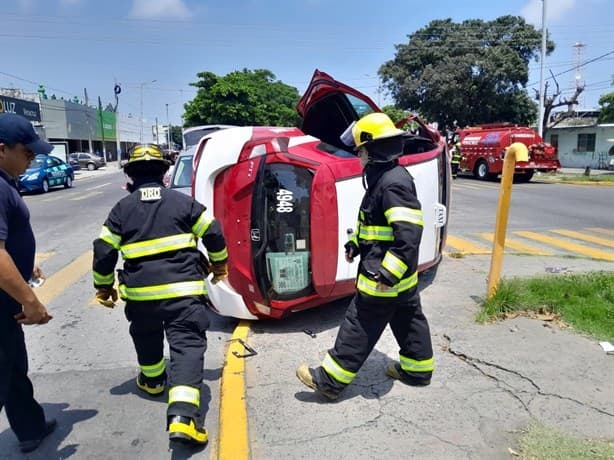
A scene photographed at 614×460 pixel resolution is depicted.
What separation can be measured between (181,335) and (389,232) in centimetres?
139

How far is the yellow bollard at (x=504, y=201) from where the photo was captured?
414 cm

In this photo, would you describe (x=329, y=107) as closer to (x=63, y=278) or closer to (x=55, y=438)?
(x=55, y=438)

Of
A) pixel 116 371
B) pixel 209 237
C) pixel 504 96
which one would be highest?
pixel 504 96

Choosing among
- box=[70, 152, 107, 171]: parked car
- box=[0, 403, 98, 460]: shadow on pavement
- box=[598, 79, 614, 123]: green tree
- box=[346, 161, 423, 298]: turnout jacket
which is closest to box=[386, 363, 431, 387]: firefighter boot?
box=[346, 161, 423, 298]: turnout jacket

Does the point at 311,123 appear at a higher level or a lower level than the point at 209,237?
higher

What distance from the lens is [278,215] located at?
407cm

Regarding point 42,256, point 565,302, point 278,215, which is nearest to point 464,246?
point 565,302

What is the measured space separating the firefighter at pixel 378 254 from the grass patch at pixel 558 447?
829 mm

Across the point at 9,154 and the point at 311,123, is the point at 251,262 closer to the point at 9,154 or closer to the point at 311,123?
the point at 311,123

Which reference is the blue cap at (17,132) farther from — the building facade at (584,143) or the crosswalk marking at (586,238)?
the building facade at (584,143)

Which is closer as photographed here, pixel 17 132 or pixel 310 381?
pixel 17 132

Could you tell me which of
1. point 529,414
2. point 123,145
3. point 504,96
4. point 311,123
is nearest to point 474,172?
point 504,96

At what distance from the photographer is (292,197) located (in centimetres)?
406

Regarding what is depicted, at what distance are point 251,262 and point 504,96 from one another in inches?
1357
